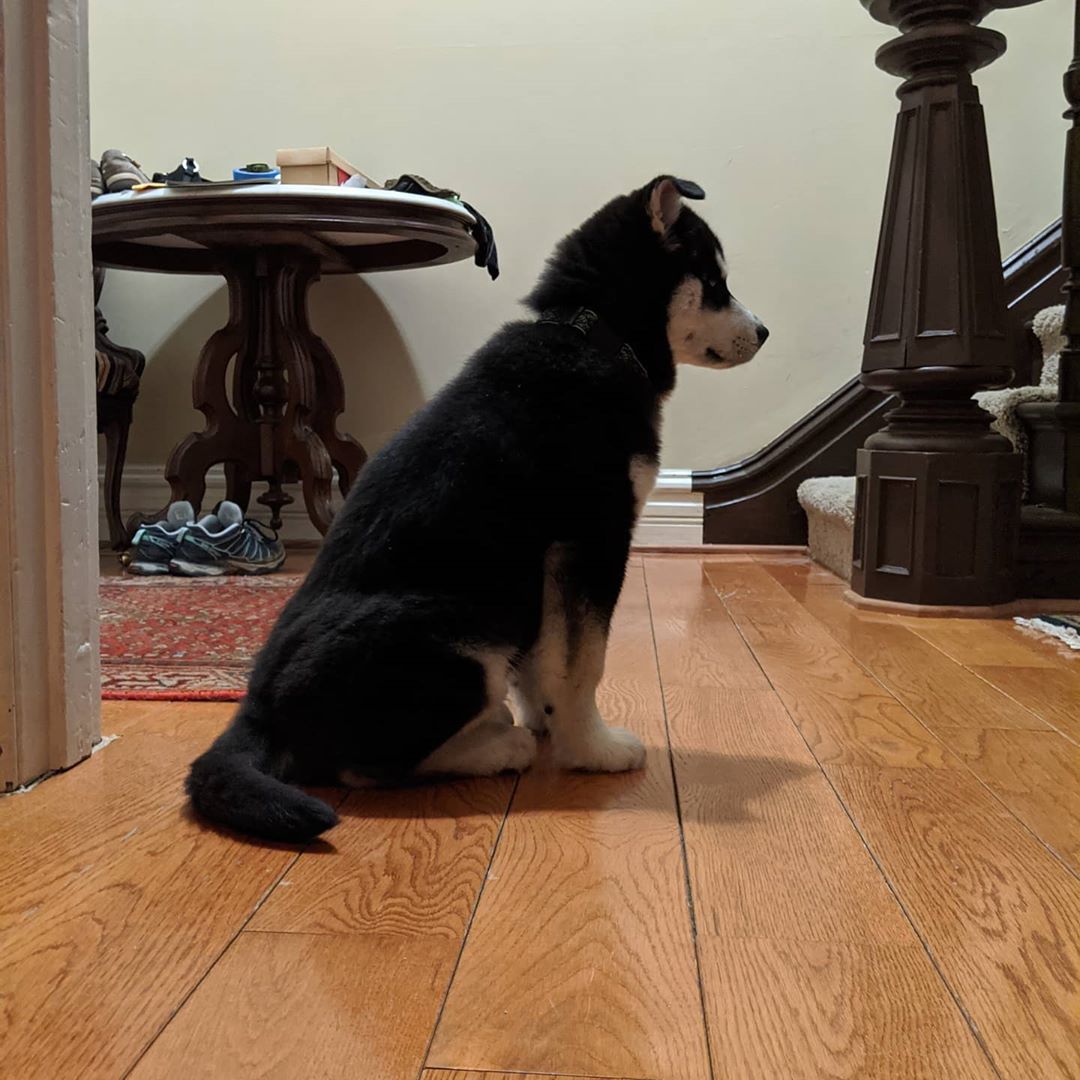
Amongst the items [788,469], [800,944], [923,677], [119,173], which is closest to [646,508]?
[788,469]

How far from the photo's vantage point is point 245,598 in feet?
9.15

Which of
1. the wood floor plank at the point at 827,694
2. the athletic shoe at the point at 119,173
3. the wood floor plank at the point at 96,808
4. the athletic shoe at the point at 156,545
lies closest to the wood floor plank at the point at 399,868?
the wood floor plank at the point at 96,808

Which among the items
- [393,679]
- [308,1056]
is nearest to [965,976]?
[308,1056]

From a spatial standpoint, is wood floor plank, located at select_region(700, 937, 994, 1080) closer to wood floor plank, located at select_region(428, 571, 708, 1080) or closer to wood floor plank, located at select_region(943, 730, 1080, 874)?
wood floor plank, located at select_region(428, 571, 708, 1080)

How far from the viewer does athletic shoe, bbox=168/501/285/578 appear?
3186mm

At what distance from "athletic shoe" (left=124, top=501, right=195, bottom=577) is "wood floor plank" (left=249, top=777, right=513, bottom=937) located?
2.06 meters

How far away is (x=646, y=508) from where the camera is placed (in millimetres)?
3893

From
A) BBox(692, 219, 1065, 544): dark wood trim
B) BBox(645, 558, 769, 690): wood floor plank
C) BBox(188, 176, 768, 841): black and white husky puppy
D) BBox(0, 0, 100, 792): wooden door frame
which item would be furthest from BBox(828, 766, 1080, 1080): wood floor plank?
BBox(692, 219, 1065, 544): dark wood trim

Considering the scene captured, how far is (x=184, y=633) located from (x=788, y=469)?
7.49ft

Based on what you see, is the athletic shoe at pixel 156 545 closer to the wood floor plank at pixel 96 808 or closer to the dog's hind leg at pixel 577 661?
the wood floor plank at pixel 96 808

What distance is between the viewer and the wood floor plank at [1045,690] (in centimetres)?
174

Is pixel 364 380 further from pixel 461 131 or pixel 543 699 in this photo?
pixel 543 699

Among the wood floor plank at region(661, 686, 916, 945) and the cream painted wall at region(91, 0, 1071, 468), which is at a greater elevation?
the cream painted wall at region(91, 0, 1071, 468)

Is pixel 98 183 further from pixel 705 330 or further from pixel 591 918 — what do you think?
pixel 591 918
